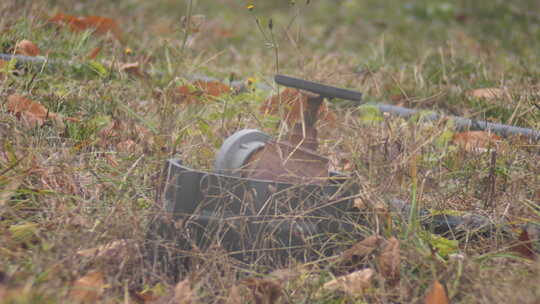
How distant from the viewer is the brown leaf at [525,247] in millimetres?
1451

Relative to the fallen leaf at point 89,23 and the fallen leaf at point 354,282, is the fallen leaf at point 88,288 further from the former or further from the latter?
the fallen leaf at point 89,23

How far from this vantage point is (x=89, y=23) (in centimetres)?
327

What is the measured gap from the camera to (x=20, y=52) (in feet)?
8.77

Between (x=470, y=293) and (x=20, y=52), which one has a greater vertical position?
(x=20, y=52)

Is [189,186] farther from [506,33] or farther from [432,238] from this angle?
[506,33]

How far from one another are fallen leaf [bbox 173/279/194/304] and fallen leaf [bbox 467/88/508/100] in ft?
6.66

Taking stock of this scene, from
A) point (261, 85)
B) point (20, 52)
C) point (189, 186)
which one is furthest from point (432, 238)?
point (20, 52)

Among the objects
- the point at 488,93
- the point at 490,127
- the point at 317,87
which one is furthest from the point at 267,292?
the point at 488,93

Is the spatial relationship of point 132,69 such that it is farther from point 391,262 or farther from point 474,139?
point 391,262

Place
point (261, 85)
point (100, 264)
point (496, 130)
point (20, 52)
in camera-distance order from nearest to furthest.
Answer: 1. point (100, 264)
2. point (496, 130)
3. point (20, 52)
4. point (261, 85)

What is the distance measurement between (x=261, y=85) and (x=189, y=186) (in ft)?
5.95

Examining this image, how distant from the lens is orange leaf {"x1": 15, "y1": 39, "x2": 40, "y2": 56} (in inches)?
103

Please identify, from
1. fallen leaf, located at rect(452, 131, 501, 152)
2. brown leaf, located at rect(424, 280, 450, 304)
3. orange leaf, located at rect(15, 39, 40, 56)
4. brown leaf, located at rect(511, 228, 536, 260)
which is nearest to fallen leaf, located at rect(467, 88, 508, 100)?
fallen leaf, located at rect(452, 131, 501, 152)

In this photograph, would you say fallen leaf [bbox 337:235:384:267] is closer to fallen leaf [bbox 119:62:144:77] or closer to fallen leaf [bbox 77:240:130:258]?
fallen leaf [bbox 77:240:130:258]
